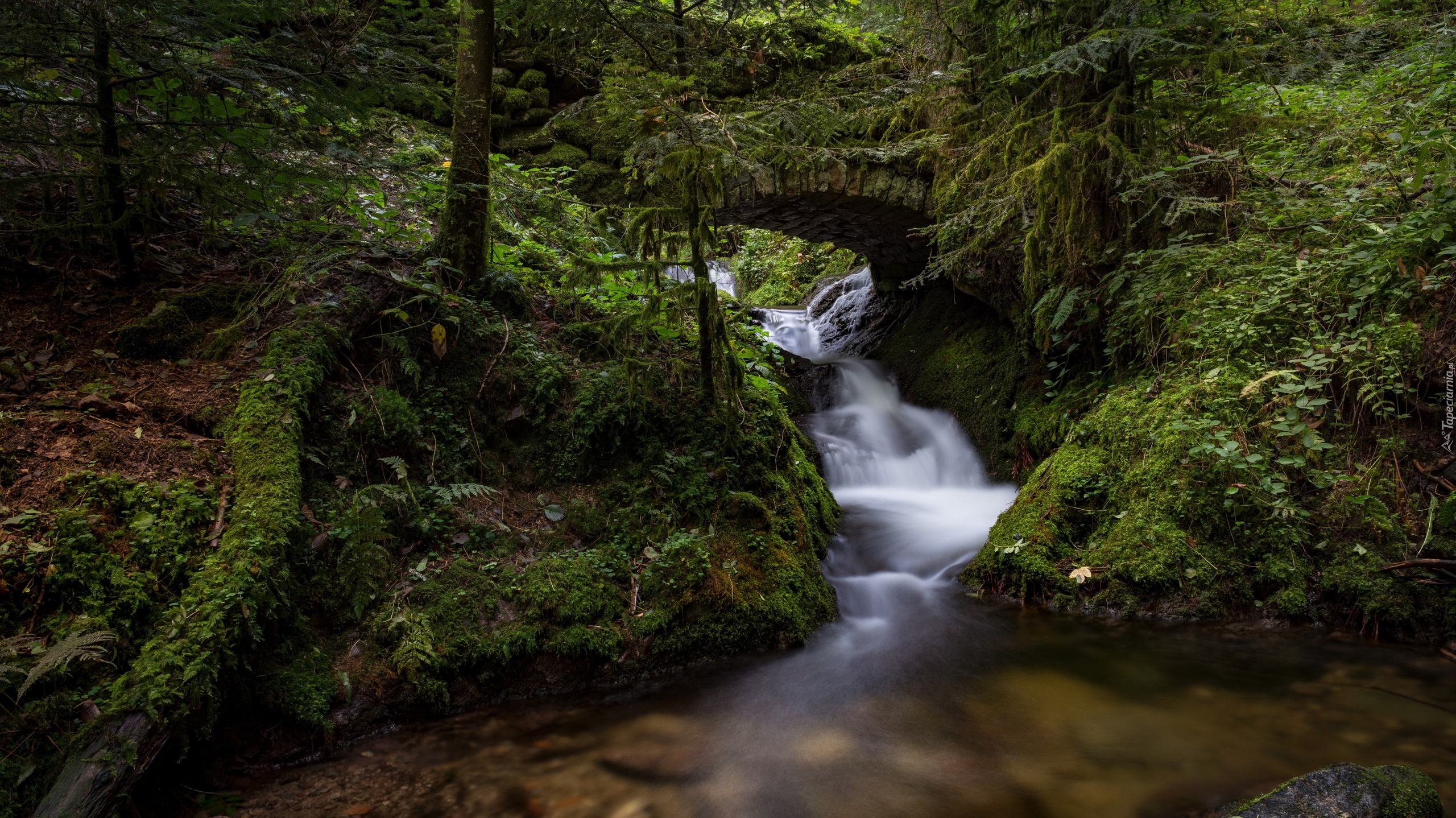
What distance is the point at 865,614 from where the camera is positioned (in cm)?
484

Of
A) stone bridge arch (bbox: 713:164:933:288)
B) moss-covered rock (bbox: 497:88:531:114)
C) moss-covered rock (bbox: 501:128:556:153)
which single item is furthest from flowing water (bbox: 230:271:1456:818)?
moss-covered rock (bbox: 497:88:531:114)

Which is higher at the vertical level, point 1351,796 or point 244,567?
point 244,567

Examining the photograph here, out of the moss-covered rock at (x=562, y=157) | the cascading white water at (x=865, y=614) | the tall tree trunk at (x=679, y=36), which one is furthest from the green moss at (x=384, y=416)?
the moss-covered rock at (x=562, y=157)

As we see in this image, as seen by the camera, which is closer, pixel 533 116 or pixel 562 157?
pixel 562 157

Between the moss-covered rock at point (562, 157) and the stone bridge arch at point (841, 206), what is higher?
the moss-covered rock at point (562, 157)

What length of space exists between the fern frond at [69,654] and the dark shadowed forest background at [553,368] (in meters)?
0.05

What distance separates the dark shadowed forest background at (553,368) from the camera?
2.92 metres

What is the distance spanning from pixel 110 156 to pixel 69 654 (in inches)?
109

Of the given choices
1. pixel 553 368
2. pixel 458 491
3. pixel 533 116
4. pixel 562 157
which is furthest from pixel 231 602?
pixel 533 116

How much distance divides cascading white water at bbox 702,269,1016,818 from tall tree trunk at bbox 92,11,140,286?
4062mm

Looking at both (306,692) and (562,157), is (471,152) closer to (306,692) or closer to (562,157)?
(306,692)

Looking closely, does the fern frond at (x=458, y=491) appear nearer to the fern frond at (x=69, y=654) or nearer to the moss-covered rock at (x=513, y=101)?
the fern frond at (x=69, y=654)

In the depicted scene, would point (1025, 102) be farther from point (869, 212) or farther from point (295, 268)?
point (295, 268)

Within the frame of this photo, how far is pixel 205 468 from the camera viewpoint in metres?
3.23
